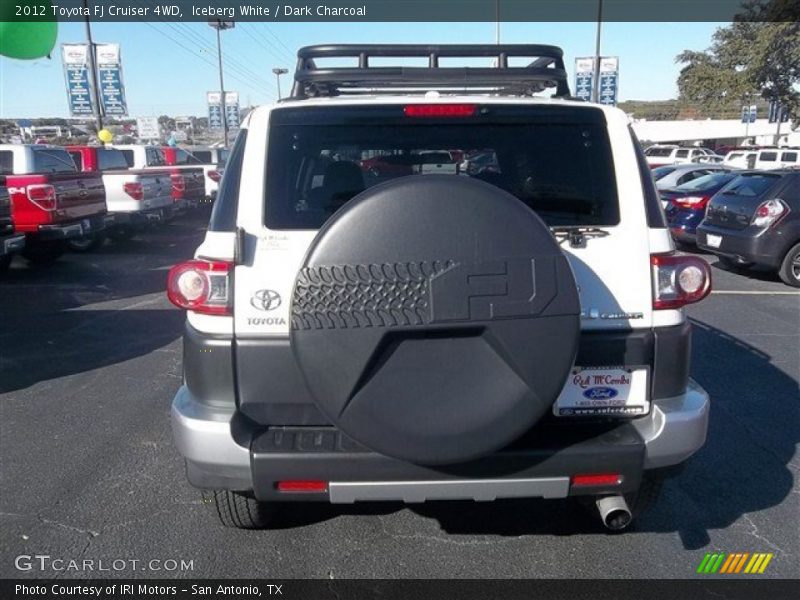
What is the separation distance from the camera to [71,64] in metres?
23.2

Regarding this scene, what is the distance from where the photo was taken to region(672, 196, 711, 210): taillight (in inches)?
492

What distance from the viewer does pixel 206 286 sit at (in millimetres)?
2656

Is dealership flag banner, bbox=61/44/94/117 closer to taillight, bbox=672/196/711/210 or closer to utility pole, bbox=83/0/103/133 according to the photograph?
utility pole, bbox=83/0/103/133

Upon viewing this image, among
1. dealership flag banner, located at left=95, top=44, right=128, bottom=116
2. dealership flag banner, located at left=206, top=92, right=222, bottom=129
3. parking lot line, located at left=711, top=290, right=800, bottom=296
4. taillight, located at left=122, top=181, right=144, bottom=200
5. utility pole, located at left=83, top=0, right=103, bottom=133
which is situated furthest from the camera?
dealership flag banner, located at left=206, top=92, right=222, bottom=129

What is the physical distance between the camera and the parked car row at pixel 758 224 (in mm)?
9758

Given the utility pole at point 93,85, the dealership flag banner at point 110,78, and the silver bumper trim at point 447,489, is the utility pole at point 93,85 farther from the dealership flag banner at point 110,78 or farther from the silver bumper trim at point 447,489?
the silver bumper trim at point 447,489

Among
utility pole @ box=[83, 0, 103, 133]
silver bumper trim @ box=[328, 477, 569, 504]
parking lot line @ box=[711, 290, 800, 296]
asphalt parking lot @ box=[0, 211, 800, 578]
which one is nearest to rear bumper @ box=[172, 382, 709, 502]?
silver bumper trim @ box=[328, 477, 569, 504]

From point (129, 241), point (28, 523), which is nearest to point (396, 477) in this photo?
point (28, 523)

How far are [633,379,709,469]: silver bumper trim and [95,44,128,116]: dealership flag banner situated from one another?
25158 millimetres

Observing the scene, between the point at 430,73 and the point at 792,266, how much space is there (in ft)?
26.6

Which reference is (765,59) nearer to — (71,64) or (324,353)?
(71,64)

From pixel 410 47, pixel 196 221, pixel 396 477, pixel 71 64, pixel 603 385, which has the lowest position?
pixel 196 221

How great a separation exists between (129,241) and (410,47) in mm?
12382

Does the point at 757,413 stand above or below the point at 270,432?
below
